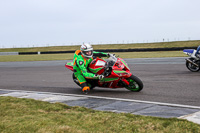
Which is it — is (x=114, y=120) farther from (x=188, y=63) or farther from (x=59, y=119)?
(x=188, y=63)

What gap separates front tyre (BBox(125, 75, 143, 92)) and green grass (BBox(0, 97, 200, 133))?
8.49 feet

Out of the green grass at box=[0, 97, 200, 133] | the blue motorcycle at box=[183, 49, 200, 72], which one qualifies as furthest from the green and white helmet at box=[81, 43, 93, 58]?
the blue motorcycle at box=[183, 49, 200, 72]

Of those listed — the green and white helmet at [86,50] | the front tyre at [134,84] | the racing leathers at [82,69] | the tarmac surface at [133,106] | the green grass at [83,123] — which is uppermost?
the green and white helmet at [86,50]

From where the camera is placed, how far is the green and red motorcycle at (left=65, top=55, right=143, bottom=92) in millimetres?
8367

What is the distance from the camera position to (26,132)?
4543 mm

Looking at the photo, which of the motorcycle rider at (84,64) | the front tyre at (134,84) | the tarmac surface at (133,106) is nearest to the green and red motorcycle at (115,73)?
the front tyre at (134,84)

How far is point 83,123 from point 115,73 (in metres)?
3.53

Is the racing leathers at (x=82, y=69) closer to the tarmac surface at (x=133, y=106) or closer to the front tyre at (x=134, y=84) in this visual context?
→ the tarmac surface at (x=133, y=106)

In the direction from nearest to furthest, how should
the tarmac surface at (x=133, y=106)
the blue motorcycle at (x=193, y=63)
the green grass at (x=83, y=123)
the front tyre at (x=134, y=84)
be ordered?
the green grass at (x=83, y=123) → the tarmac surface at (x=133, y=106) → the front tyre at (x=134, y=84) → the blue motorcycle at (x=193, y=63)

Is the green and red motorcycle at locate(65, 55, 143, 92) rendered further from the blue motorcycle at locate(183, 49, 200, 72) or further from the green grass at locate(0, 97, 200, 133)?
the blue motorcycle at locate(183, 49, 200, 72)

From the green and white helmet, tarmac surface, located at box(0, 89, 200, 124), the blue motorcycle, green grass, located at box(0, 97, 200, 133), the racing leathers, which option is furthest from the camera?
the blue motorcycle

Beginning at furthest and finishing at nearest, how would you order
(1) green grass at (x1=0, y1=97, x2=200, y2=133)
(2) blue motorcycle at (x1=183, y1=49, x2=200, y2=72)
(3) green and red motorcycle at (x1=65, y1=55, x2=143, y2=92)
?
(2) blue motorcycle at (x1=183, y1=49, x2=200, y2=72), (3) green and red motorcycle at (x1=65, y1=55, x2=143, y2=92), (1) green grass at (x1=0, y1=97, x2=200, y2=133)

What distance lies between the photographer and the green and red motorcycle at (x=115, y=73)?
8367mm

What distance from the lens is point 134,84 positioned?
8602mm
